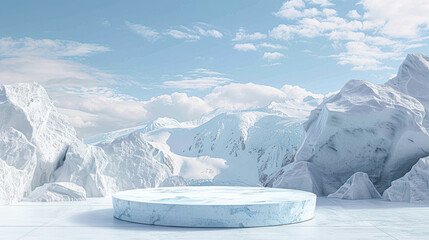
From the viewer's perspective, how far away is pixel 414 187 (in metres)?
10.9

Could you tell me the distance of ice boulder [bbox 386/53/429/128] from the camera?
14.4m

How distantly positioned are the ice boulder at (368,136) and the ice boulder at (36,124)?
7.80 meters

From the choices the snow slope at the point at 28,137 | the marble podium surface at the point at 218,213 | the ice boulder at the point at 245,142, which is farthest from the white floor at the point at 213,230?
the ice boulder at the point at 245,142

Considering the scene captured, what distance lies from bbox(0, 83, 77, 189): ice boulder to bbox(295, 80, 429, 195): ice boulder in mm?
7799

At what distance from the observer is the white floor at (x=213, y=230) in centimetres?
619

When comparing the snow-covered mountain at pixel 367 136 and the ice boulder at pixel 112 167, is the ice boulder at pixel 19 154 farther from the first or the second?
the snow-covered mountain at pixel 367 136

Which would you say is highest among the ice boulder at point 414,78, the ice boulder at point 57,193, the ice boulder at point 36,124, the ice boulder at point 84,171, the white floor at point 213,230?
the ice boulder at point 414,78

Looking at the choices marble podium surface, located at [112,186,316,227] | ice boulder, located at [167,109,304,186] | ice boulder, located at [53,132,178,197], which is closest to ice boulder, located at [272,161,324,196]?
ice boulder, located at [53,132,178,197]

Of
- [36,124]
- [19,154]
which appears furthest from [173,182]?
[19,154]

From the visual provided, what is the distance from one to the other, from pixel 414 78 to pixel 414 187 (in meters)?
5.13

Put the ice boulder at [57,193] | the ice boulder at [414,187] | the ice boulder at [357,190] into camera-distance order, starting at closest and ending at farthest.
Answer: the ice boulder at [414,187] → the ice boulder at [57,193] → the ice boulder at [357,190]

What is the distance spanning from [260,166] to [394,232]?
41.7 m

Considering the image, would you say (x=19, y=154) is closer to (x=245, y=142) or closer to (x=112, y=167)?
(x=112, y=167)

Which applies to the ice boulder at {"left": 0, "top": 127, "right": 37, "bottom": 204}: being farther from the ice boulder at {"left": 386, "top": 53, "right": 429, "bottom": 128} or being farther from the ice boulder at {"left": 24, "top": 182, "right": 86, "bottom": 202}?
the ice boulder at {"left": 386, "top": 53, "right": 429, "bottom": 128}
